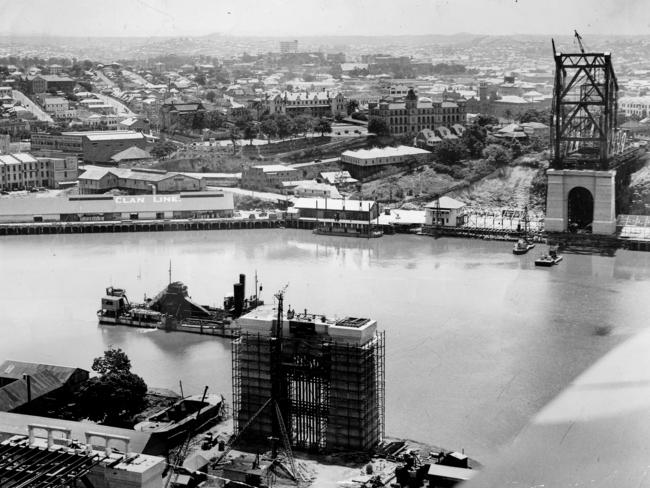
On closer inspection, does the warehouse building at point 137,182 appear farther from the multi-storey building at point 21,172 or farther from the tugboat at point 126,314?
the tugboat at point 126,314

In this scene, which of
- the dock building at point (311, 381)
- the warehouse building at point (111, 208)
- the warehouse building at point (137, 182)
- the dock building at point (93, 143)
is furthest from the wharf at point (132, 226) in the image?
the dock building at point (311, 381)

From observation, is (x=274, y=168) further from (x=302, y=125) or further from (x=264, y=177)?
(x=302, y=125)

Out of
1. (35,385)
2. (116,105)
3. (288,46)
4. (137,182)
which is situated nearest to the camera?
(35,385)

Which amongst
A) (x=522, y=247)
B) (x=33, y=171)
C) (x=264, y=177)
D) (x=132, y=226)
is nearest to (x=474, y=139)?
(x=264, y=177)

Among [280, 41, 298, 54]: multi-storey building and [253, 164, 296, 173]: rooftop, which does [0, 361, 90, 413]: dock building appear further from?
[280, 41, 298, 54]: multi-storey building

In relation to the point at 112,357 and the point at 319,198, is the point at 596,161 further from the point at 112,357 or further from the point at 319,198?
the point at 112,357

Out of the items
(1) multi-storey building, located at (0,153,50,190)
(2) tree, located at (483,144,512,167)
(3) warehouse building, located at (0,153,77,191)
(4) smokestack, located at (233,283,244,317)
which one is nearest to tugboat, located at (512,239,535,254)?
(2) tree, located at (483,144,512,167)
